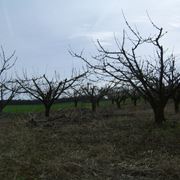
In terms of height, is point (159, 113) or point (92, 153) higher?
point (159, 113)

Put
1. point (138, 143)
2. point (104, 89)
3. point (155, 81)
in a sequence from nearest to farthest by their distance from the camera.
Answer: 1. point (138, 143)
2. point (155, 81)
3. point (104, 89)

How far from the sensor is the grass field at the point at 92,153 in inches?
278

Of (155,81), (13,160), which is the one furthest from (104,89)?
(13,160)

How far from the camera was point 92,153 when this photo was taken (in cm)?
893

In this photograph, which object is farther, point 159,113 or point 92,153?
point 159,113

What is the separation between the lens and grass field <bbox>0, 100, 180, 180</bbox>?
23.1ft

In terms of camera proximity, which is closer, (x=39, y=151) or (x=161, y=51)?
(x=39, y=151)

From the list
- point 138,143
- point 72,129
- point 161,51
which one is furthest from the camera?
point 161,51

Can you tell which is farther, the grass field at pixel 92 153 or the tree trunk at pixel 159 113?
the tree trunk at pixel 159 113

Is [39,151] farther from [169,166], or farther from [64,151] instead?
[169,166]

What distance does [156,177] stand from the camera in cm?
704

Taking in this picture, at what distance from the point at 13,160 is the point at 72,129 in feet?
17.6

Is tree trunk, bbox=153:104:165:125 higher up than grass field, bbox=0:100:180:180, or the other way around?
tree trunk, bbox=153:104:165:125

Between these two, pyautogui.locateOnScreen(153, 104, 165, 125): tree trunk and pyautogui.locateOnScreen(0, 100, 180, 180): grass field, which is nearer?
pyautogui.locateOnScreen(0, 100, 180, 180): grass field
